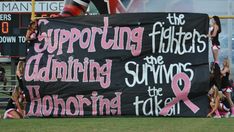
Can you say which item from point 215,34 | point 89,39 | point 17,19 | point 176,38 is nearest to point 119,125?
point 89,39

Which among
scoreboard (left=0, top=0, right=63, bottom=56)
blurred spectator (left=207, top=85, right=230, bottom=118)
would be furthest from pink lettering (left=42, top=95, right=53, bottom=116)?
scoreboard (left=0, top=0, right=63, bottom=56)

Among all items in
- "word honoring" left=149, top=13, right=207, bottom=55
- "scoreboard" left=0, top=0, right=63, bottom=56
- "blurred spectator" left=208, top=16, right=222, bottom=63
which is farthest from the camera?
"scoreboard" left=0, top=0, right=63, bottom=56

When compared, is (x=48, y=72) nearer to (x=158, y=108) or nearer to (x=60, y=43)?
(x=60, y=43)

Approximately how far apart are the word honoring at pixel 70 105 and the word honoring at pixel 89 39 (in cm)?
87

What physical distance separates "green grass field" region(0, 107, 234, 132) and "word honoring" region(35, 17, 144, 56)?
142 cm

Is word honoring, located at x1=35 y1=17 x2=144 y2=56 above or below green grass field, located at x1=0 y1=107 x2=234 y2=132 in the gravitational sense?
above

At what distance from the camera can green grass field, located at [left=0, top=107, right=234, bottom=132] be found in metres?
8.74

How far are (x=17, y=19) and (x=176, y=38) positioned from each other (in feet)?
19.4

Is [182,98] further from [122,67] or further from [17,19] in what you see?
[17,19]

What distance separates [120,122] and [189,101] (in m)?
1.71

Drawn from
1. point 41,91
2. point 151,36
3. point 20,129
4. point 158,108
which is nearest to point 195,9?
point 151,36

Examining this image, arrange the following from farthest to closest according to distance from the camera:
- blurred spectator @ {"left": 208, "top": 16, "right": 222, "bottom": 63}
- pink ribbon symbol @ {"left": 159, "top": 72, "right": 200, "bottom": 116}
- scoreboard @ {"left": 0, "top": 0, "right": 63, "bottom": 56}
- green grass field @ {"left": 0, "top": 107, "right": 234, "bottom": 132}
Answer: scoreboard @ {"left": 0, "top": 0, "right": 63, "bottom": 56} < blurred spectator @ {"left": 208, "top": 16, "right": 222, "bottom": 63} < pink ribbon symbol @ {"left": 159, "top": 72, "right": 200, "bottom": 116} < green grass field @ {"left": 0, "top": 107, "right": 234, "bottom": 132}

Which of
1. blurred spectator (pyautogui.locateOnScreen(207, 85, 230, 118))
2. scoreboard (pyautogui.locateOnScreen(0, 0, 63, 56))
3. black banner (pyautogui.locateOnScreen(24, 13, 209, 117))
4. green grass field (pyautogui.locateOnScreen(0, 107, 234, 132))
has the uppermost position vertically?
scoreboard (pyautogui.locateOnScreen(0, 0, 63, 56))

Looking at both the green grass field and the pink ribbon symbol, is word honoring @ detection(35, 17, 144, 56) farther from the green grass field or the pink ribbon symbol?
the green grass field
